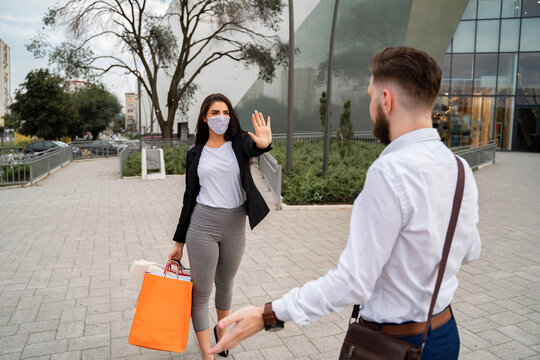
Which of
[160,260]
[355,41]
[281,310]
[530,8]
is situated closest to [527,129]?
[530,8]

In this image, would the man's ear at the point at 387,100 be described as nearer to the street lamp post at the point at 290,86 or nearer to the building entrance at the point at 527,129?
the street lamp post at the point at 290,86

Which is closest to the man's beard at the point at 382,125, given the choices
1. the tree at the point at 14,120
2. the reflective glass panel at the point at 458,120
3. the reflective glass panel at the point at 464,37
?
the reflective glass panel at the point at 458,120

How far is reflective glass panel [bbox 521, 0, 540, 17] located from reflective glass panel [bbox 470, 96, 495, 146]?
5317mm

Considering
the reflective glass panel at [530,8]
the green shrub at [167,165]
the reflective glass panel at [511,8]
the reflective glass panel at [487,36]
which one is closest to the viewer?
the green shrub at [167,165]

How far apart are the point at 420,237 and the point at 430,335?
39cm

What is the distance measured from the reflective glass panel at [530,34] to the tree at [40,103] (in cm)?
3271

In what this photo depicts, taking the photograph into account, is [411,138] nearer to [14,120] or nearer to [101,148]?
[101,148]

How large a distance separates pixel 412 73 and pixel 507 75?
3034 cm

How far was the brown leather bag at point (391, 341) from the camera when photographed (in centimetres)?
135

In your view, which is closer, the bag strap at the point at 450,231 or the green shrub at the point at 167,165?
the bag strap at the point at 450,231

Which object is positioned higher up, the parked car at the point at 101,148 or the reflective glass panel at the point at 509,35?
the reflective glass panel at the point at 509,35

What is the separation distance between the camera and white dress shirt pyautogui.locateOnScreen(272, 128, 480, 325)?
1.27 meters

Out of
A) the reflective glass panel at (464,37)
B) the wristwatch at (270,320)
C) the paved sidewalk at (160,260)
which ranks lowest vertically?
the paved sidewalk at (160,260)

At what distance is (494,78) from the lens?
27375 mm
